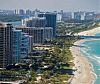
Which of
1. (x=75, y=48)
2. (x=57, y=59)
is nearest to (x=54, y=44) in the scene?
(x=75, y=48)

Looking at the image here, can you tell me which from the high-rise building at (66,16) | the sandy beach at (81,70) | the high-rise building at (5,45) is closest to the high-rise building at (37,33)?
the sandy beach at (81,70)

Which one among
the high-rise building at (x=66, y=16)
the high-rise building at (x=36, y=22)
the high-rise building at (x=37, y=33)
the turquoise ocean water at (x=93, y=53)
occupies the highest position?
Answer: the high-rise building at (x=36, y=22)

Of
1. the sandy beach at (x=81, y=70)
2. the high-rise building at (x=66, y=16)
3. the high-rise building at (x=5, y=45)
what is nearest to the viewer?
the sandy beach at (x=81, y=70)

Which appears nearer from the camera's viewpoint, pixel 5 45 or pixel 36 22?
pixel 5 45

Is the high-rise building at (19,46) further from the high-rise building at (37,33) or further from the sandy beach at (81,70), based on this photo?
the high-rise building at (37,33)

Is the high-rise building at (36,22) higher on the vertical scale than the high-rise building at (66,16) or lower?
higher

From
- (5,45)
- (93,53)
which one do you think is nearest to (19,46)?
(5,45)

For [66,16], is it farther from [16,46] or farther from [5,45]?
[5,45]
